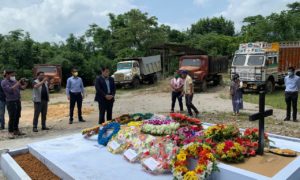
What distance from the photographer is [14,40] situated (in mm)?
31672

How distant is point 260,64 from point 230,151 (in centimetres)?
1506

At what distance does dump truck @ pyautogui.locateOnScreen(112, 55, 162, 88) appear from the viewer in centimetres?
2439

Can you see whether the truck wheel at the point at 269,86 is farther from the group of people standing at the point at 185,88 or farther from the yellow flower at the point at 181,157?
the yellow flower at the point at 181,157

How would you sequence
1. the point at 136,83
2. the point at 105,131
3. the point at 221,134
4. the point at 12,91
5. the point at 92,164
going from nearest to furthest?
the point at 221,134 < the point at 92,164 < the point at 105,131 < the point at 12,91 < the point at 136,83

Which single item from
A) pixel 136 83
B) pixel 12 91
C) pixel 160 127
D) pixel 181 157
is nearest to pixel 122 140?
pixel 160 127

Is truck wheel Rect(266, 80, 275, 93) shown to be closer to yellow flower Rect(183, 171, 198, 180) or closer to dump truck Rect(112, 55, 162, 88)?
dump truck Rect(112, 55, 162, 88)

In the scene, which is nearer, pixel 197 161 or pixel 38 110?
pixel 197 161

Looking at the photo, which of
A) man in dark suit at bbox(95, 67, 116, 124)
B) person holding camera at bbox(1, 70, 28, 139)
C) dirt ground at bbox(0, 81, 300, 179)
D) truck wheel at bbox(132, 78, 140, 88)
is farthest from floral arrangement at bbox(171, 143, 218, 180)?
truck wheel at bbox(132, 78, 140, 88)

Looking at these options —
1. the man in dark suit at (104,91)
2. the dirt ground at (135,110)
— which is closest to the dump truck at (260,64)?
the dirt ground at (135,110)

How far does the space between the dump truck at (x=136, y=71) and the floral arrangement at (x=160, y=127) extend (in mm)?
18525

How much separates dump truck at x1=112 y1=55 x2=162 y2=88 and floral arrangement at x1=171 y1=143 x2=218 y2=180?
20.1 metres

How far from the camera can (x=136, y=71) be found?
25422 millimetres

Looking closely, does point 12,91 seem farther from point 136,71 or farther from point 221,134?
point 136,71

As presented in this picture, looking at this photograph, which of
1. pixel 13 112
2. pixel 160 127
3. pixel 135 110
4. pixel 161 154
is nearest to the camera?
pixel 161 154
